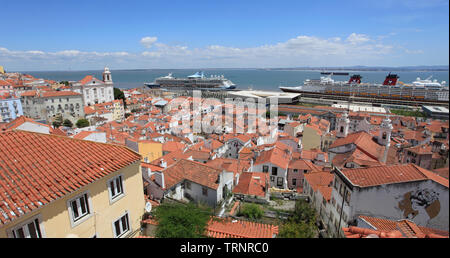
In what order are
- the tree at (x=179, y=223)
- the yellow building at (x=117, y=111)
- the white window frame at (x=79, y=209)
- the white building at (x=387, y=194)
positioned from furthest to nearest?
the yellow building at (x=117, y=111) → the white building at (x=387, y=194) → the tree at (x=179, y=223) → the white window frame at (x=79, y=209)

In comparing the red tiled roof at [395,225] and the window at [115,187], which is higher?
the window at [115,187]

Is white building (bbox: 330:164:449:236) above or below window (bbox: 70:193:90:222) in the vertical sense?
below

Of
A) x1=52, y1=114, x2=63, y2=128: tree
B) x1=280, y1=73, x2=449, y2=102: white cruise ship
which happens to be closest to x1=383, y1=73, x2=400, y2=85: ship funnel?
x1=280, y1=73, x2=449, y2=102: white cruise ship

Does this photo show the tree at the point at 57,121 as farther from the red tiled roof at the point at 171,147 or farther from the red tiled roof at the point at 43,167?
the red tiled roof at the point at 43,167

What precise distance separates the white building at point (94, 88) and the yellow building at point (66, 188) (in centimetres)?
4147

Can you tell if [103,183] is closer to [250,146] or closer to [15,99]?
[250,146]

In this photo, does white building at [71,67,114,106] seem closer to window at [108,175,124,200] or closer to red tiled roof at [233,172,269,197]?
red tiled roof at [233,172,269,197]

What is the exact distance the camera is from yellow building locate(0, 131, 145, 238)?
3.18 meters

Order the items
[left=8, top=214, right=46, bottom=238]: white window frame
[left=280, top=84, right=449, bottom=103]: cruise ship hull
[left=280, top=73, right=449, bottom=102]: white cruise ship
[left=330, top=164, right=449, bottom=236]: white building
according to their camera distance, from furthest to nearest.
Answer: [left=280, top=84, right=449, bottom=103]: cruise ship hull → [left=280, top=73, right=449, bottom=102]: white cruise ship → [left=330, top=164, right=449, bottom=236]: white building → [left=8, top=214, right=46, bottom=238]: white window frame

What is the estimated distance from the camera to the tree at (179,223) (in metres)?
4.39

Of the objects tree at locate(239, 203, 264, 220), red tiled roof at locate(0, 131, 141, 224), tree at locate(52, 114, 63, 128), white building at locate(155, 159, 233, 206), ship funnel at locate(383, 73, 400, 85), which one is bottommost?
tree at locate(52, 114, 63, 128)

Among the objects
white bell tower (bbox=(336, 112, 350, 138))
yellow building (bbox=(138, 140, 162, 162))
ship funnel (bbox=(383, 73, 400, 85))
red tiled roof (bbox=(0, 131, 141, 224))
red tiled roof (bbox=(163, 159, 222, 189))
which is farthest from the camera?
ship funnel (bbox=(383, 73, 400, 85))

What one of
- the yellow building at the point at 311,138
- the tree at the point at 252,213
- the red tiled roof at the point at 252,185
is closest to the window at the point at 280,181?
the red tiled roof at the point at 252,185
